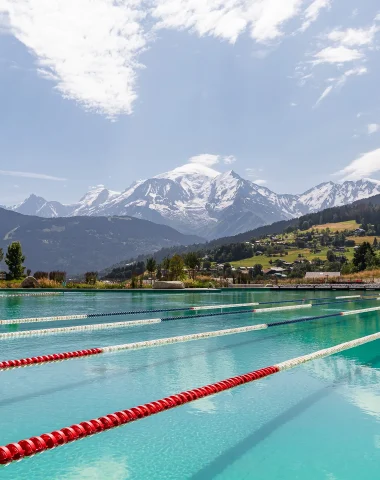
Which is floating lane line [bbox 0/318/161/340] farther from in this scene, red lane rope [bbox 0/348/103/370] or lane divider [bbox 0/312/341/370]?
red lane rope [bbox 0/348/103/370]

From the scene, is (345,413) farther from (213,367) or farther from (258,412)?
(213,367)

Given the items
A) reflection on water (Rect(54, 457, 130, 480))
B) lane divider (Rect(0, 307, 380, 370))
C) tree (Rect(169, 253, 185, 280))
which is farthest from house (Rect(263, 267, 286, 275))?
reflection on water (Rect(54, 457, 130, 480))

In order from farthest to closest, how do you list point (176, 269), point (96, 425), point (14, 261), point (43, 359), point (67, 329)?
1. point (176, 269)
2. point (14, 261)
3. point (67, 329)
4. point (43, 359)
5. point (96, 425)

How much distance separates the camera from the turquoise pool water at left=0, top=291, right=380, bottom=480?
5.87m

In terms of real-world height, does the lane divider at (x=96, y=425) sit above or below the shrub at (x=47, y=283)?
below

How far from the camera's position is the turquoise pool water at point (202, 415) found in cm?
587

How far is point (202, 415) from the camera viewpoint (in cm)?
780

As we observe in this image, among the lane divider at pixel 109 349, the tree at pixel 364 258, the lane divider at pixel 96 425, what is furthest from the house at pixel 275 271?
the lane divider at pixel 96 425

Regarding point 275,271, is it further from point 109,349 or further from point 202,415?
point 202,415

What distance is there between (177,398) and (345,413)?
322cm

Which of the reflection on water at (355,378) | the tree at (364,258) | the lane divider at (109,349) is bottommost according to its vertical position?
the reflection on water at (355,378)

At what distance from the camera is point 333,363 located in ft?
40.0

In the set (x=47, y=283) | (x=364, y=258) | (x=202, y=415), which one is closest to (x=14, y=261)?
(x=47, y=283)

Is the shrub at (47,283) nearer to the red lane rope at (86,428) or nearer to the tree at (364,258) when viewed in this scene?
the red lane rope at (86,428)
